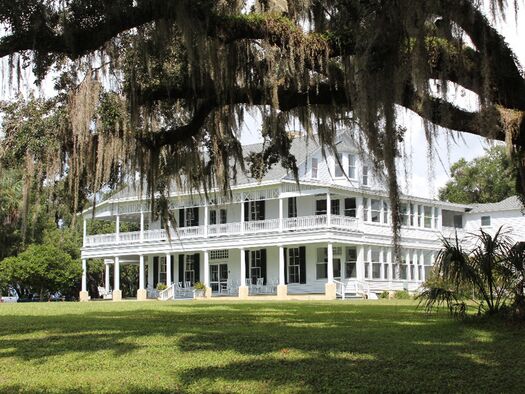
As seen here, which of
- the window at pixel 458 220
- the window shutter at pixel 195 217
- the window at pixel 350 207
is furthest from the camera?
the window at pixel 458 220

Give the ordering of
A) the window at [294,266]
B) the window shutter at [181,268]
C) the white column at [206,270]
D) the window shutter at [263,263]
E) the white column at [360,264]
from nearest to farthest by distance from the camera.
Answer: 1. the white column at [360,264]
2. the window at [294,266]
3. the white column at [206,270]
4. the window shutter at [263,263]
5. the window shutter at [181,268]

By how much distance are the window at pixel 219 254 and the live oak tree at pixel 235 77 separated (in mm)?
25529

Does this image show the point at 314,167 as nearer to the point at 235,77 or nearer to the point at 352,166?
the point at 352,166

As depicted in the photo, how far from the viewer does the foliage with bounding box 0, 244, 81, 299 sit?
4241cm

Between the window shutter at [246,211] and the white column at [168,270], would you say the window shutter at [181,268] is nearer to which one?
the white column at [168,270]

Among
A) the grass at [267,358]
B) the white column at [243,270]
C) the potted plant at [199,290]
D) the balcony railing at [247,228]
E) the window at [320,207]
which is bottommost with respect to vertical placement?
the potted plant at [199,290]

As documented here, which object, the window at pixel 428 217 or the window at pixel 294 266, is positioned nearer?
the window at pixel 294 266

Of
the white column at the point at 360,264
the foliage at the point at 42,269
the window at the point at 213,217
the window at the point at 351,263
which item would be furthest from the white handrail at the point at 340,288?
the foliage at the point at 42,269

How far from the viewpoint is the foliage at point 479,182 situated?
195 ft

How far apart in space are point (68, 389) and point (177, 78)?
5.84 meters

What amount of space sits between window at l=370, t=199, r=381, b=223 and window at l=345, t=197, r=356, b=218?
3.11 feet

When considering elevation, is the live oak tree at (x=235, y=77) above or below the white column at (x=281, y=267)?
above

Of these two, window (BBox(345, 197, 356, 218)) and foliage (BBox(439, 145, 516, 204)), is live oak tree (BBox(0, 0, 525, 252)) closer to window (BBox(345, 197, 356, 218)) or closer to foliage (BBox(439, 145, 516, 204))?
window (BBox(345, 197, 356, 218))

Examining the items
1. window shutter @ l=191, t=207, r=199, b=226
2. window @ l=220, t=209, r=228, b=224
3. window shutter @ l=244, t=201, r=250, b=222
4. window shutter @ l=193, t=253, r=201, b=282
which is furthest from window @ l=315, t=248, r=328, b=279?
window shutter @ l=191, t=207, r=199, b=226
